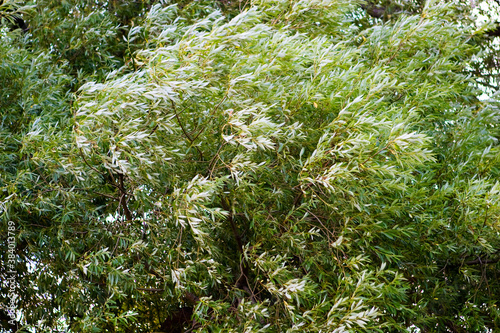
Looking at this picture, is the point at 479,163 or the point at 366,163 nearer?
the point at 366,163

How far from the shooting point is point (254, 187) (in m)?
4.14

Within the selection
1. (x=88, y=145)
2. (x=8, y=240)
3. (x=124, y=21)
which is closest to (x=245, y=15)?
(x=88, y=145)

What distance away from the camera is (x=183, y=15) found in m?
6.43

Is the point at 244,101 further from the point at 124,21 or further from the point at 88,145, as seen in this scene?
the point at 124,21

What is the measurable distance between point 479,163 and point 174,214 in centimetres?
298

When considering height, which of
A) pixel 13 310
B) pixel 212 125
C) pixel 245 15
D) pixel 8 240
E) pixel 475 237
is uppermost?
pixel 245 15

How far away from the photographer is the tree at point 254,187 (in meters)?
3.87

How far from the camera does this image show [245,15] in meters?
4.18

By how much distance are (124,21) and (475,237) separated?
→ 4811mm

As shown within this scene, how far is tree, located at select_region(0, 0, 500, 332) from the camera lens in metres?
3.87

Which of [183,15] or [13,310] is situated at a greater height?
[183,15]

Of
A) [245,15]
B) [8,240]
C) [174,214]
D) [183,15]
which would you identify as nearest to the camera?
[174,214]

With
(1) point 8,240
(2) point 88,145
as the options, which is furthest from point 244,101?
(1) point 8,240

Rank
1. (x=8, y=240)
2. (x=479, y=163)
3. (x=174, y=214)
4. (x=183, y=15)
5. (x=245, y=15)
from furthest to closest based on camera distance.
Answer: (x=183, y=15)
(x=479, y=163)
(x=8, y=240)
(x=245, y=15)
(x=174, y=214)
